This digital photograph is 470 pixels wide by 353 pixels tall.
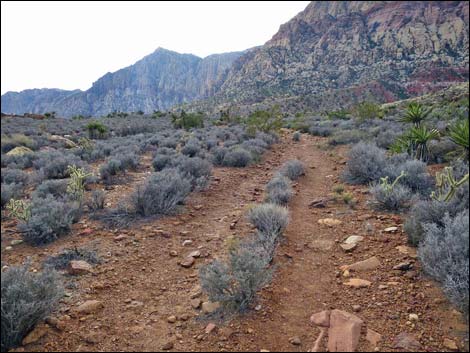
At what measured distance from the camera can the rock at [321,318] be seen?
141 inches

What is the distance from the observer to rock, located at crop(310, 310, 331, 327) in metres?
3.57

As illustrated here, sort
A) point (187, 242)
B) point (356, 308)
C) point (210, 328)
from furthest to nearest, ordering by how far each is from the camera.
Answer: point (187, 242)
point (356, 308)
point (210, 328)

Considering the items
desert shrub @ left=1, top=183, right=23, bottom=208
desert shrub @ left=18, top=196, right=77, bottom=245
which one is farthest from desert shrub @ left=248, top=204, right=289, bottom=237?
desert shrub @ left=1, top=183, right=23, bottom=208

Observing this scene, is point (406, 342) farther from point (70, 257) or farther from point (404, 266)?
point (70, 257)

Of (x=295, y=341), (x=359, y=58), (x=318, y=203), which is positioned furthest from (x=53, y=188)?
(x=359, y=58)

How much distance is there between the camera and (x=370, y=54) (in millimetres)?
95875

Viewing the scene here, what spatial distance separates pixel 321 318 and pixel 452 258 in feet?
5.28

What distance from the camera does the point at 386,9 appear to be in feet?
384

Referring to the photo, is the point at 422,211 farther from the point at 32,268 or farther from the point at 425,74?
the point at 425,74

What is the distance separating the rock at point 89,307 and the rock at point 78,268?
774mm

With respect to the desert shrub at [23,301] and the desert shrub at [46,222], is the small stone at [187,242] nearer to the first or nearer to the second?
the desert shrub at [46,222]

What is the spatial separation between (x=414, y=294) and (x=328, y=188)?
5336 millimetres

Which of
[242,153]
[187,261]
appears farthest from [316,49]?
[187,261]

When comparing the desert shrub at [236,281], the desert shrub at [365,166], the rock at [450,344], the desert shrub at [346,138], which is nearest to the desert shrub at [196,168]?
the desert shrub at [365,166]
